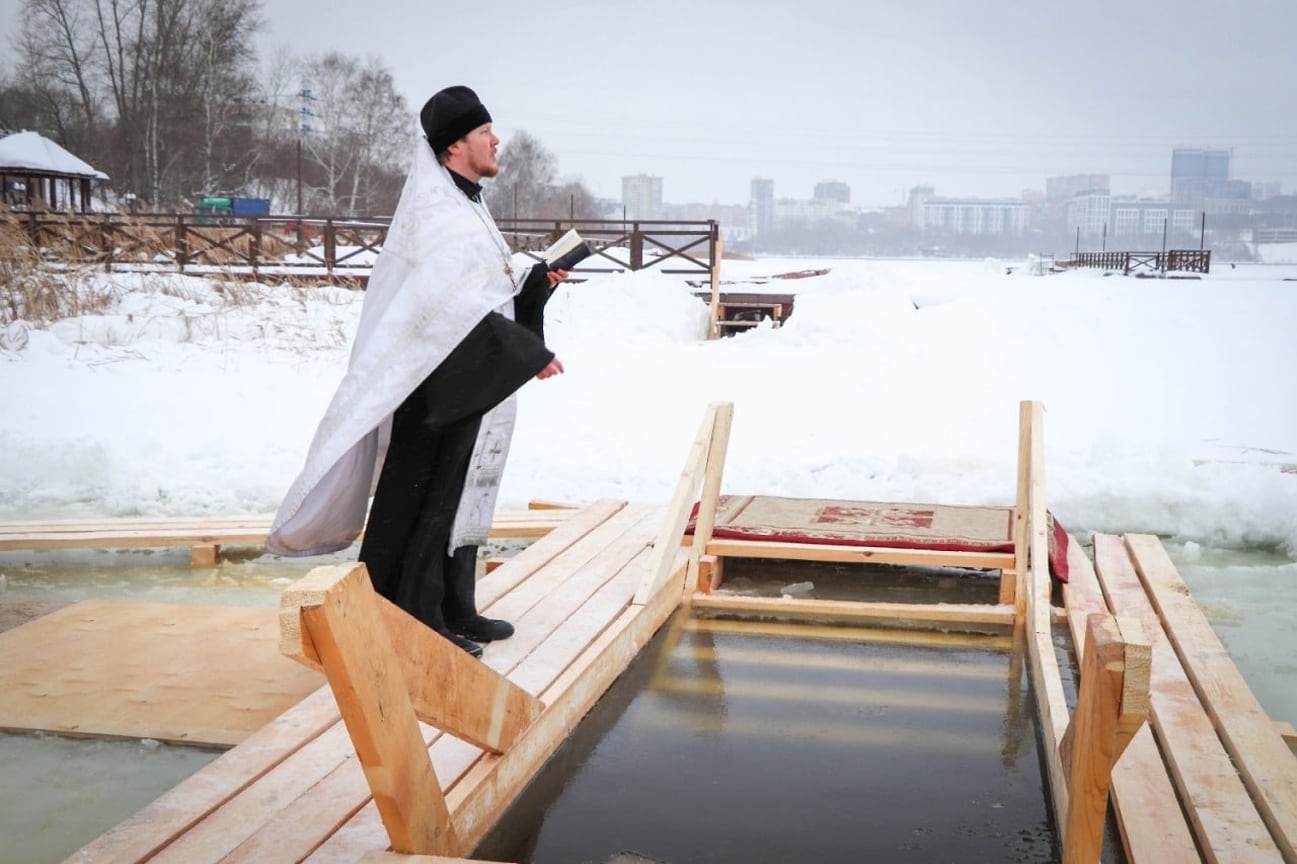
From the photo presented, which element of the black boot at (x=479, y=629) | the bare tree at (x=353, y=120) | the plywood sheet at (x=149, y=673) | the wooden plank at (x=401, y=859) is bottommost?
the plywood sheet at (x=149, y=673)

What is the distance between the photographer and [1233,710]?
313 cm

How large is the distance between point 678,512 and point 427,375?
5.03 ft

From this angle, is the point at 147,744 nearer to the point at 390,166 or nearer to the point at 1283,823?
the point at 1283,823

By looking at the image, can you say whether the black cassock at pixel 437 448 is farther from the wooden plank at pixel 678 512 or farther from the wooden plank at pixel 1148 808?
the wooden plank at pixel 1148 808

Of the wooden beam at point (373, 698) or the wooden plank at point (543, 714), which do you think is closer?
the wooden beam at point (373, 698)

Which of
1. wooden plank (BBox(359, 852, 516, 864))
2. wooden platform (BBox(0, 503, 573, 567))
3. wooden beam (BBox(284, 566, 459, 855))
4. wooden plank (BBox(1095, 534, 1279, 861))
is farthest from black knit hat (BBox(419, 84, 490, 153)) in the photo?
wooden platform (BBox(0, 503, 573, 567))

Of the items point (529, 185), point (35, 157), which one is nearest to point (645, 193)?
point (529, 185)

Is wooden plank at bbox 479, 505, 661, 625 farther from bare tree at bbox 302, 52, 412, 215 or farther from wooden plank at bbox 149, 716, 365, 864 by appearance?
bare tree at bbox 302, 52, 412, 215

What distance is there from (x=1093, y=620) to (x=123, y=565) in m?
4.84

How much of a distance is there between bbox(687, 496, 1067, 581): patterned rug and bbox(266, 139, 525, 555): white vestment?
7.02 ft

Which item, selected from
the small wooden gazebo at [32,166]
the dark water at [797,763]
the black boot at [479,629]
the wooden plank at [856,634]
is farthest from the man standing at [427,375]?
the small wooden gazebo at [32,166]

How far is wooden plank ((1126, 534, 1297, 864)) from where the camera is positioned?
2533 mm

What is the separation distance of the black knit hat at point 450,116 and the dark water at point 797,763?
158 centimetres

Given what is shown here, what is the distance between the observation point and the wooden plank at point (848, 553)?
4594 mm
